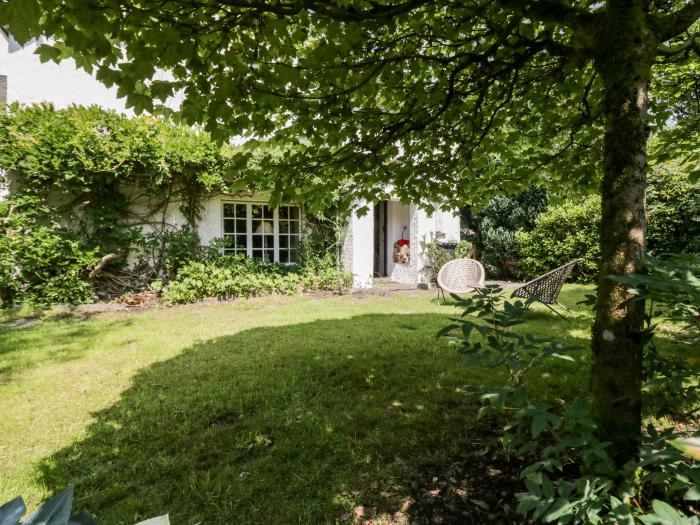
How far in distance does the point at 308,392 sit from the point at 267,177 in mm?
2108

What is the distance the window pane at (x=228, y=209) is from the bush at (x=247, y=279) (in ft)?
4.41

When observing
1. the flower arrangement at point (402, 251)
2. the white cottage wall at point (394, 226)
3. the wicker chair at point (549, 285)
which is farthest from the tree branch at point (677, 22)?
the white cottage wall at point (394, 226)

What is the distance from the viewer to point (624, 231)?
1.71m

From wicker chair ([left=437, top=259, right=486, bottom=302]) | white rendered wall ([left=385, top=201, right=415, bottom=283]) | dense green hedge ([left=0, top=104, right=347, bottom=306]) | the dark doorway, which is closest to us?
dense green hedge ([left=0, top=104, right=347, bottom=306])

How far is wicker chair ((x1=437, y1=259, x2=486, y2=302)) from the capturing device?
7.70 meters

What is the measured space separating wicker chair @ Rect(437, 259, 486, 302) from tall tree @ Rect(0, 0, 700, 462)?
3.85m

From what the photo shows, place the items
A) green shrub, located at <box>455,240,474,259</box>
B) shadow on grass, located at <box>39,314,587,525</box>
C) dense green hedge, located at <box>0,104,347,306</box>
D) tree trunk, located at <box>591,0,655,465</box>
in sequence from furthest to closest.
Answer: green shrub, located at <box>455,240,474,259</box>, dense green hedge, located at <box>0,104,347,306</box>, shadow on grass, located at <box>39,314,587,525</box>, tree trunk, located at <box>591,0,655,465</box>

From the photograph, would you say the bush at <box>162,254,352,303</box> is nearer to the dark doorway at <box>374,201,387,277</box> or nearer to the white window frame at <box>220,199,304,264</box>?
the white window frame at <box>220,199,304,264</box>

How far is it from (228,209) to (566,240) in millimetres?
9330

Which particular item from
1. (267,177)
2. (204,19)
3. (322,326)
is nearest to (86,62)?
(204,19)

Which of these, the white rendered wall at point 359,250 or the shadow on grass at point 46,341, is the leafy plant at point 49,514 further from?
the white rendered wall at point 359,250

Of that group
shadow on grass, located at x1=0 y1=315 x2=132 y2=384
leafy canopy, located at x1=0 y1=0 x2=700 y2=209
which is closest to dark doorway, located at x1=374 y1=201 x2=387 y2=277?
shadow on grass, located at x1=0 y1=315 x2=132 y2=384

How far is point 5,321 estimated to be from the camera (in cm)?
642

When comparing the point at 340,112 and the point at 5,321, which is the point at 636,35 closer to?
the point at 340,112
